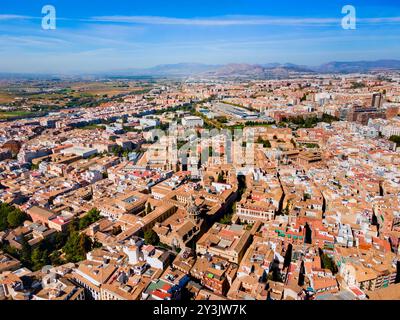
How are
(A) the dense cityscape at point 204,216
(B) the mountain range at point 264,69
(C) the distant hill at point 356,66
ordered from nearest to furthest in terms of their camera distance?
(A) the dense cityscape at point 204,216, (C) the distant hill at point 356,66, (B) the mountain range at point 264,69

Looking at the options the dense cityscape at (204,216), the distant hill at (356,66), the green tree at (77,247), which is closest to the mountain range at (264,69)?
the distant hill at (356,66)

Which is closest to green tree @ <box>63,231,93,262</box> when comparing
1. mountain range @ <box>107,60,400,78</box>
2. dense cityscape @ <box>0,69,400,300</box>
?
dense cityscape @ <box>0,69,400,300</box>

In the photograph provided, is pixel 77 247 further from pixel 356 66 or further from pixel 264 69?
pixel 264 69

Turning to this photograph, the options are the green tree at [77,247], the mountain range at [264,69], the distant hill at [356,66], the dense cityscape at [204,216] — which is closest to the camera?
the dense cityscape at [204,216]

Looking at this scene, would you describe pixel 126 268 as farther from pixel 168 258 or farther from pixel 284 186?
pixel 284 186

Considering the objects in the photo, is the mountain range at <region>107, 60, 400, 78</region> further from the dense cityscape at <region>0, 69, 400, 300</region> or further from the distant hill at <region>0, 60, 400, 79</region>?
the dense cityscape at <region>0, 69, 400, 300</region>

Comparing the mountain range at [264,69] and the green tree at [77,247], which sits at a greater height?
the mountain range at [264,69]

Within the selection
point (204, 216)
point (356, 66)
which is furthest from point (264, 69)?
point (204, 216)

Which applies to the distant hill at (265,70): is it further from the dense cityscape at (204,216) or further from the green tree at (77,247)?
the green tree at (77,247)

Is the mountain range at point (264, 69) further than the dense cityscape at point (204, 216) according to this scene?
Yes
